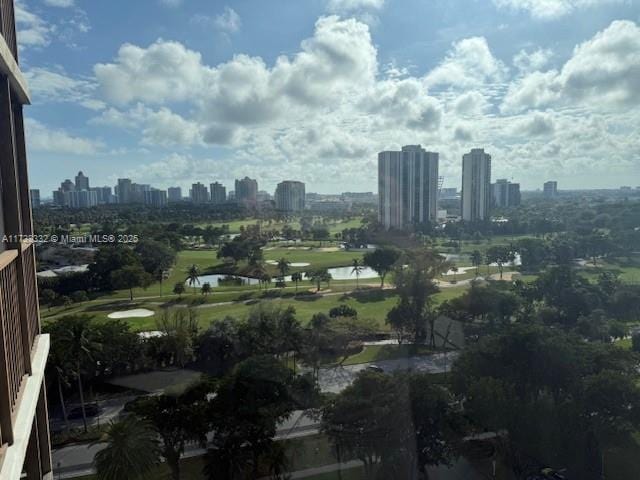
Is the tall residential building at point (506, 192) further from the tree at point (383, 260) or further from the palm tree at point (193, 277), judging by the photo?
the palm tree at point (193, 277)

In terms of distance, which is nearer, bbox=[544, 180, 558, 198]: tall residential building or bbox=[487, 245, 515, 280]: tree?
bbox=[487, 245, 515, 280]: tree

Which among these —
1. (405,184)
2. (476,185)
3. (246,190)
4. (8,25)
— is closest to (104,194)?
(246,190)

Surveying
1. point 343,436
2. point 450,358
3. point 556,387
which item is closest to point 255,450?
point 343,436

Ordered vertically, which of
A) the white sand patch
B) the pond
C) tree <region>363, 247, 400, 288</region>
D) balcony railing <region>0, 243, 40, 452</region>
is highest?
balcony railing <region>0, 243, 40, 452</region>

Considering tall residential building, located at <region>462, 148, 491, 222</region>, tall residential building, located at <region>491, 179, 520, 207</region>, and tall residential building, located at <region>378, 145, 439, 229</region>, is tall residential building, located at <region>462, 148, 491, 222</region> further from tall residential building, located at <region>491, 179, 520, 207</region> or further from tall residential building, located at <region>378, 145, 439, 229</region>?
tall residential building, located at <region>491, 179, 520, 207</region>

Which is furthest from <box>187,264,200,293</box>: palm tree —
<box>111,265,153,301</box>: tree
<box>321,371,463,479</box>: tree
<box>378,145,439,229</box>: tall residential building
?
<box>378,145,439,229</box>: tall residential building

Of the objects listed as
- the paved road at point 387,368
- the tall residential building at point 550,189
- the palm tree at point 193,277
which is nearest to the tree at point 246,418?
the paved road at point 387,368

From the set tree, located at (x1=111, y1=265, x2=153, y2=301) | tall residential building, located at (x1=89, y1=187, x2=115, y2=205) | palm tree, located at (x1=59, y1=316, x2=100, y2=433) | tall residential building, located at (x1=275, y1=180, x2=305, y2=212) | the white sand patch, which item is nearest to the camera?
palm tree, located at (x1=59, y1=316, x2=100, y2=433)
